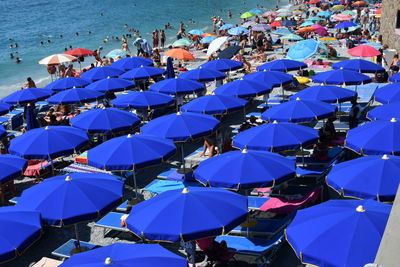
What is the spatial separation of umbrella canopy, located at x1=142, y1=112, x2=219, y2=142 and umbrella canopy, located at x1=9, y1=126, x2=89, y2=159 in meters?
1.71

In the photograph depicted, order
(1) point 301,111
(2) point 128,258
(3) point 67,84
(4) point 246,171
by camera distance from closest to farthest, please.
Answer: (2) point 128,258
(4) point 246,171
(1) point 301,111
(3) point 67,84

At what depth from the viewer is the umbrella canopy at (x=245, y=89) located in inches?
529

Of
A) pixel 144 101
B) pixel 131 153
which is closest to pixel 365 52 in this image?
pixel 144 101

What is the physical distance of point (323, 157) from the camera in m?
10.7

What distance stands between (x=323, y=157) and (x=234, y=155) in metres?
3.29

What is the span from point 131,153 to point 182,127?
1.75 metres

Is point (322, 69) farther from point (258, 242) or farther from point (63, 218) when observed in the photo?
point (63, 218)

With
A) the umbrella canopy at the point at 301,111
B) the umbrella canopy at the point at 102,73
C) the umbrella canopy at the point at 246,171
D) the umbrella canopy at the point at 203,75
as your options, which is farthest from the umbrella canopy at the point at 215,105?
the umbrella canopy at the point at 102,73

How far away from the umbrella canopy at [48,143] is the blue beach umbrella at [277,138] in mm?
3938

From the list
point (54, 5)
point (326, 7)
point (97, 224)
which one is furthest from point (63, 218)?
point (54, 5)

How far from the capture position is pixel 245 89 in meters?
13.5

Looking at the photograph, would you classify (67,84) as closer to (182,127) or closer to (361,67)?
(182,127)

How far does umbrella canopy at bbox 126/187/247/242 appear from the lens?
6375mm

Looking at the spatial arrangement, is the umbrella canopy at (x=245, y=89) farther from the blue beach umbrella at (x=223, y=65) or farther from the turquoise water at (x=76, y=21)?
the turquoise water at (x=76, y=21)
